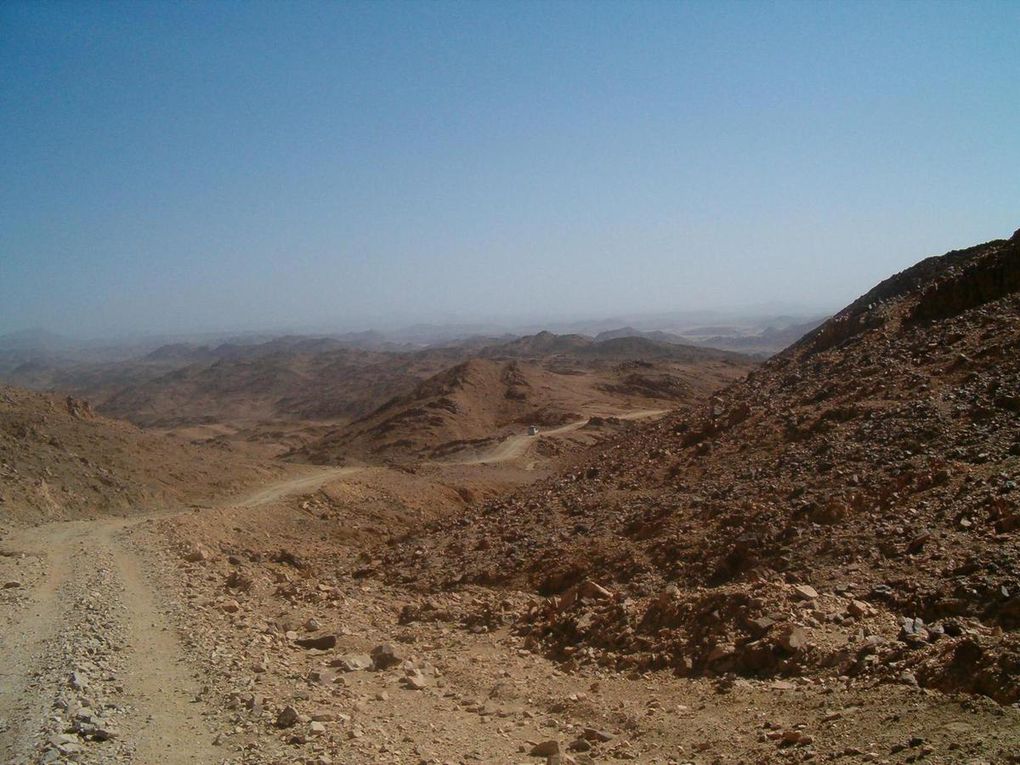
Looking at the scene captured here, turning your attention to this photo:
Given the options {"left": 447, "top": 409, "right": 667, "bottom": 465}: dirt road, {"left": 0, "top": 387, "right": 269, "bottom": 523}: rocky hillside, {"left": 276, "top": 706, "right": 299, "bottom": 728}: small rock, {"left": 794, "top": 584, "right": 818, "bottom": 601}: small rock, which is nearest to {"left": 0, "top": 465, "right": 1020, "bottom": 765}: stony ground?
{"left": 276, "top": 706, "right": 299, "bottom": 728}: small rock

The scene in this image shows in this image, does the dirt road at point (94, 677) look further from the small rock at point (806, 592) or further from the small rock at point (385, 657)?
the small rock at point (806, 592)

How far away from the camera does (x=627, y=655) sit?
8.61 metres

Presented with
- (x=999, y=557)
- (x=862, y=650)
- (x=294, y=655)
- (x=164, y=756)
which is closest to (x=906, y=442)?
(x=999, y=557)

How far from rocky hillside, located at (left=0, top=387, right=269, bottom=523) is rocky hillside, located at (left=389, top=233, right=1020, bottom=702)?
12.3m

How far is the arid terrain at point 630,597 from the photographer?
640cm

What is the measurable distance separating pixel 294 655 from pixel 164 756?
2.74 m

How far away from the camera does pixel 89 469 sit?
24.3 metres

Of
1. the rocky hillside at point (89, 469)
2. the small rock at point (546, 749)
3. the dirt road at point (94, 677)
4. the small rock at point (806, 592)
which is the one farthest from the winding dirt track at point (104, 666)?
the rocky hillside at point (89, 469)

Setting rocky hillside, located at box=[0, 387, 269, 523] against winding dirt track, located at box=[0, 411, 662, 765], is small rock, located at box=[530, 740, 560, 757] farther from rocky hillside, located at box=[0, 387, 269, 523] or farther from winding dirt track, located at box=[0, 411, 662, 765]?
rocky hillside, located at box=[0, 387, 269, 523]

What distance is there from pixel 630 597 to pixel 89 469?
21.3 m

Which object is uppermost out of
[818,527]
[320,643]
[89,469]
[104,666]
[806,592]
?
[818,527]

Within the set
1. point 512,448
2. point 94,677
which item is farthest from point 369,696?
point 512,448

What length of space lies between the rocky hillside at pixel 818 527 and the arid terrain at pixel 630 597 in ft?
0.16

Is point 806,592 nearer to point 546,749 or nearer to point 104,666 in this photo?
point 546,749
